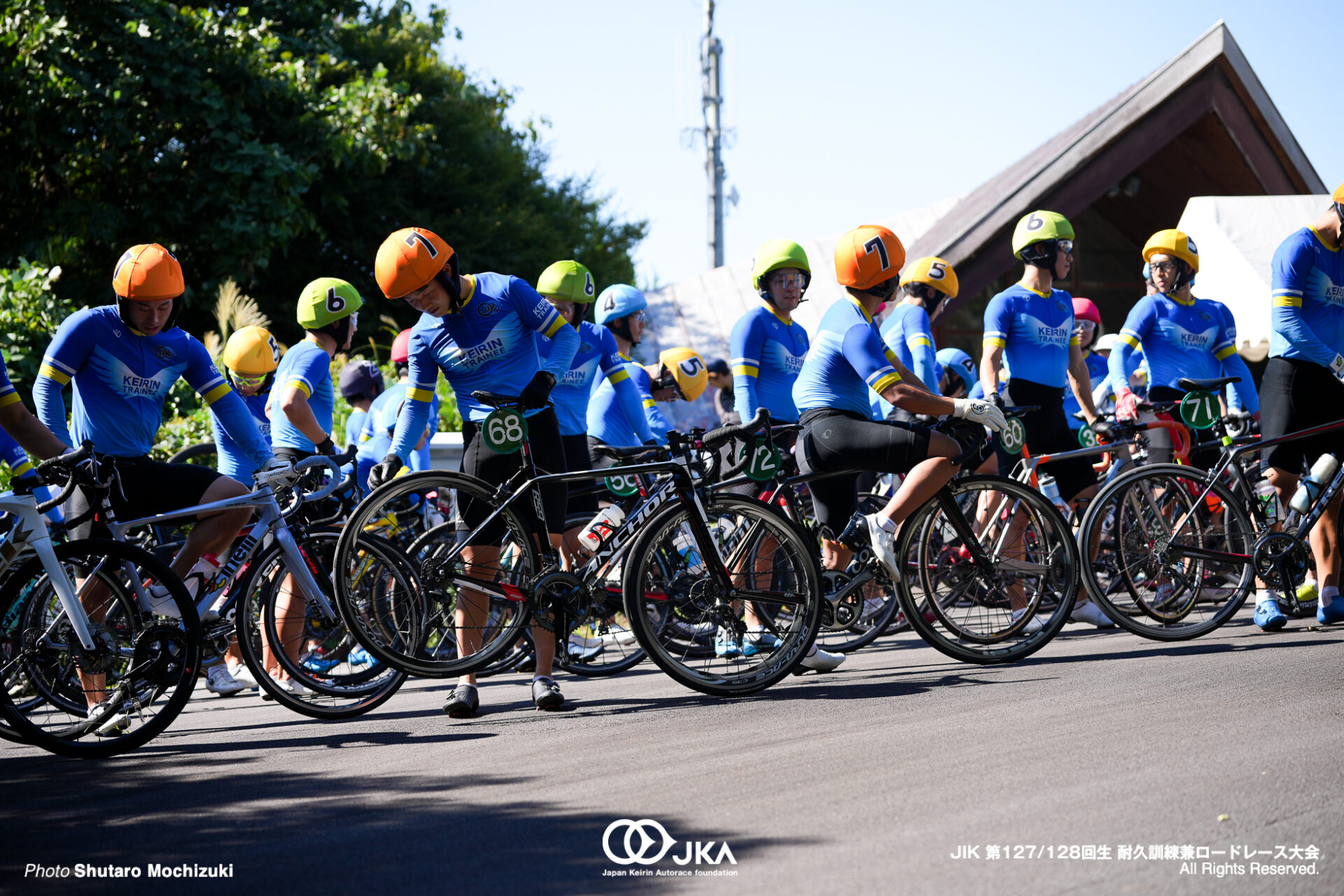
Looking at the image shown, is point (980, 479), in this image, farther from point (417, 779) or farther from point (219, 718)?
point (219, 718)

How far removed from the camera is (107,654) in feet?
16.5

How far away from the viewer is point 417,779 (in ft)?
14.1

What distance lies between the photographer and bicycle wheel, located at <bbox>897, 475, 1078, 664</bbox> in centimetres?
598

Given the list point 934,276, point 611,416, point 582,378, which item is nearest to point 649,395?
point 611,416

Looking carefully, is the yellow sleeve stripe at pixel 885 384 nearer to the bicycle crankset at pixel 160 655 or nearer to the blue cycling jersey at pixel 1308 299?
the blue cycling jersey at pixel 1308 299

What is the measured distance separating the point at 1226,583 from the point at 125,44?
15.1 metres

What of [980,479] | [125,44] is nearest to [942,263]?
[980,479]

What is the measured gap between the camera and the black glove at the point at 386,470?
5.41 meters

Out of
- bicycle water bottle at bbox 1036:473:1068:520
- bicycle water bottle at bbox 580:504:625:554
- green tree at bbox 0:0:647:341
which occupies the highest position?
green tree at bbox 0:0:647:341

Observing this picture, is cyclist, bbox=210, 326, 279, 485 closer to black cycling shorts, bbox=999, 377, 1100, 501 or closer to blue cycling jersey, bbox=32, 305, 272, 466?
blue cycling jersey, bbox=32, 305, 272, 466

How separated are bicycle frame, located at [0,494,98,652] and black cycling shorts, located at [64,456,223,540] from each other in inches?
13.7

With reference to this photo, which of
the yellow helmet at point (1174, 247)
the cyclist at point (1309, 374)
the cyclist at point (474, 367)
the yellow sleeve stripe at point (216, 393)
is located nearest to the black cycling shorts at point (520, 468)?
the cyclist at point (474, 367)

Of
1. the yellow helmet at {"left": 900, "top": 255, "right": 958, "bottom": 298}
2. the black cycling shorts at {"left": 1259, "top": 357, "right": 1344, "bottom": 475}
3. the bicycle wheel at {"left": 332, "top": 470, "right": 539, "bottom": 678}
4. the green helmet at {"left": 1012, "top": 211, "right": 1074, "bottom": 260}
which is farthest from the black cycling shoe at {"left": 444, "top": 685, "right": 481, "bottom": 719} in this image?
the black cycling shorts at {"left": 1259, "top": 357, "right": 1344, "bottom": 475}

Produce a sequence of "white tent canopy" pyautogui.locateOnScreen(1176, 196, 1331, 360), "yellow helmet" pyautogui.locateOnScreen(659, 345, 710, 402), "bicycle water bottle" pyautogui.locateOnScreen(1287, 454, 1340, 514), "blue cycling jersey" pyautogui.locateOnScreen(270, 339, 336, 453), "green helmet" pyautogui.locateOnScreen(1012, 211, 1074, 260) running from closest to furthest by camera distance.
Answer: "bicycle water bottle" pyautogui.locateOnScreen(1287, 454, 1340, 514) < "blue cycling jersey" pyautogui.locateOnScreen(270, 339, 336, 453) < "green helmet" pyautogui.locateOnScreen(1012, 211, 1074, 260) < "yellow helmet" pyautogui.locateOnScreen(659, 345, 710, 402) < "white tent canopy" pyautogui.locateOnScreen(1176, 196, 1331, 360)
